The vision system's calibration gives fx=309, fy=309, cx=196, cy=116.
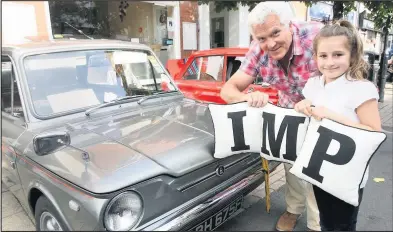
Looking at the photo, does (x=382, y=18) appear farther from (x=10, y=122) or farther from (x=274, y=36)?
(x=10, y=122)

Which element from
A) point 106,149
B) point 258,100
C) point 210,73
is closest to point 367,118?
point 258,100

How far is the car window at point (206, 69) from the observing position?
5.02 m

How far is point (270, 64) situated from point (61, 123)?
167 centimetres

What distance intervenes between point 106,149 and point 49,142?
1.11 ft

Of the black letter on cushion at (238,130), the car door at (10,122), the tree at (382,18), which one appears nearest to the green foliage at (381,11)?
the tree at (382,18)

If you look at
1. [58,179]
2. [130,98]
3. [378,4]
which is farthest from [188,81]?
[378,4]

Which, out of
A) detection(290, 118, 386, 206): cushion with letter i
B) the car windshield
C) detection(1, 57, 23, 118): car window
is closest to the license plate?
detection(290, 118, 386, 206): cushion with letter i

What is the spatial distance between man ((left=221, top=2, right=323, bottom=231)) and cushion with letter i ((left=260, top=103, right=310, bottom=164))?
10cm

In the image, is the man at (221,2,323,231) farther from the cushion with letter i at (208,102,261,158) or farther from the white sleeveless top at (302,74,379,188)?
the white sleeveless top at (302,74,379,188)

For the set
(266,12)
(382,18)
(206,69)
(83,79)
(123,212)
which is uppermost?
(382,18)

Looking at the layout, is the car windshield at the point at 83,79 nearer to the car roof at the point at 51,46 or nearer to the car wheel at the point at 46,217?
the car roof at the point at 51,46

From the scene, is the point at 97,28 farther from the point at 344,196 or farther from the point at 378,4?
the point at 344,196

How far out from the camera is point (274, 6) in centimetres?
202

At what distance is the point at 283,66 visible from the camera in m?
2.33
